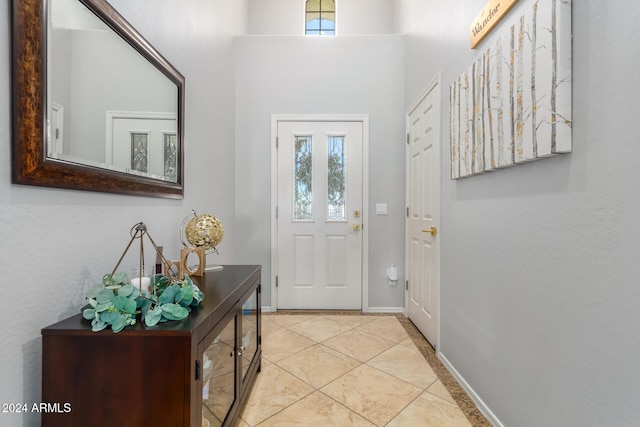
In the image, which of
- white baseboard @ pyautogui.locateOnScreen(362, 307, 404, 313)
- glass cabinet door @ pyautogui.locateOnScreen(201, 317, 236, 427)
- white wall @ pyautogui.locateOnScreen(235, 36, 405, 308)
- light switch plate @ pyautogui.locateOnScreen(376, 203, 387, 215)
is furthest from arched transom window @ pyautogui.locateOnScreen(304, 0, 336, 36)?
glass cabinet door @ pyautogui.locateOnScreen(201, 317, 236, 427)

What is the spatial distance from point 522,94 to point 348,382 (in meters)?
1.75

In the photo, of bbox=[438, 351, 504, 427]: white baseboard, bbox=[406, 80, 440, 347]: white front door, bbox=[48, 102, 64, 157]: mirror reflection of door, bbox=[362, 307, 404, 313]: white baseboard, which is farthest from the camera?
bbox=[362, 307, 404, 313]: white baseboard

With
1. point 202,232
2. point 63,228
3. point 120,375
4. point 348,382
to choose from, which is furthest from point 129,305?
point 348,382

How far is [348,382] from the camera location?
173 centimetres

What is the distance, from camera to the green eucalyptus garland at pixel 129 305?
793mm

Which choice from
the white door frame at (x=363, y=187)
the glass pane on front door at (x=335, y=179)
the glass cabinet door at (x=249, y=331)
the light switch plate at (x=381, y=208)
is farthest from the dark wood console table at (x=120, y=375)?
the light switch plate at (x=381, y=208)

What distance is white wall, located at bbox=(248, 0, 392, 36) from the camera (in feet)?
11.7

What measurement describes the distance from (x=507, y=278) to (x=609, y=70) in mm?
848

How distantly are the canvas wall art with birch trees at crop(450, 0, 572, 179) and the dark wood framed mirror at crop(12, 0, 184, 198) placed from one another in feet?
5.30

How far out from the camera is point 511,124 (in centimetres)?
119

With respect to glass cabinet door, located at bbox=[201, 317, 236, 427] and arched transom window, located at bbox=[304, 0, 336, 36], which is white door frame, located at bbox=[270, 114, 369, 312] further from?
glass cabinet door, located at bbox=[201, 317, 236, 427]

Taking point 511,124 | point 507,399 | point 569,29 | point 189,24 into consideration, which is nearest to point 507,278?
point 507,399

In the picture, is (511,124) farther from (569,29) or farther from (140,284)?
(140,284)

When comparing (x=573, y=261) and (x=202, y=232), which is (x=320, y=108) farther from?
(x=573, y=261)
